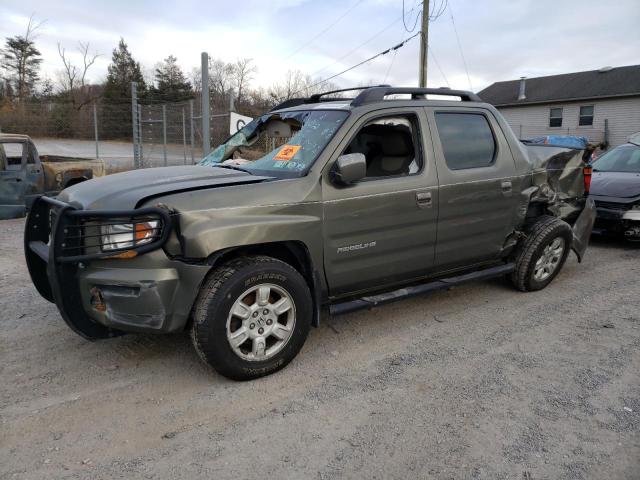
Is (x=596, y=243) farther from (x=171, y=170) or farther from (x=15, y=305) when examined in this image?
(x=15, y=305)

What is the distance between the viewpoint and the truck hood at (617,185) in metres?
7.24

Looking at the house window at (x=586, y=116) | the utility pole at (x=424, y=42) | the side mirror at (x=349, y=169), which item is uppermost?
the utility pole at (x=424, y=42)

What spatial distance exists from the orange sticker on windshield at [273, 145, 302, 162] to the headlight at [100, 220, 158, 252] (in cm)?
123

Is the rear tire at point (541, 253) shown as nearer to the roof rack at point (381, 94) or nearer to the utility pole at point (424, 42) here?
the roof rack at point (381, 94)

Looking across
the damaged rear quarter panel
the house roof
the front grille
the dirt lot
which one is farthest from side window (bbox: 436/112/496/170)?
the house roof

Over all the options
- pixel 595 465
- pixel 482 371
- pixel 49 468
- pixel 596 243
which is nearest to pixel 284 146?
pixel 482 371

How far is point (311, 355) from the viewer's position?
3834 millimetres

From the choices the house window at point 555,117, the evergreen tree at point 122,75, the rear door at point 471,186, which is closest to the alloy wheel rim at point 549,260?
the rear door at point 471,186

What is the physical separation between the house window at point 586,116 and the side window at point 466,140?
1261 inches

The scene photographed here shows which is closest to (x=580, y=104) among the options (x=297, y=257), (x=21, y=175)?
(x=21, y=175)

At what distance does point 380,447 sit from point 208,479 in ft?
3.02

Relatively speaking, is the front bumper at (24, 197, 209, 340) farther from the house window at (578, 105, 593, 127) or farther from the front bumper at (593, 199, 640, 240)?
the house window at (578, 105, 593, 127)

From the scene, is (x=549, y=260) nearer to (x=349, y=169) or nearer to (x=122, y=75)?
(x=349, y=169)

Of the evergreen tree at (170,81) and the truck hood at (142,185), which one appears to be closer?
the truck hood at (142,185)
